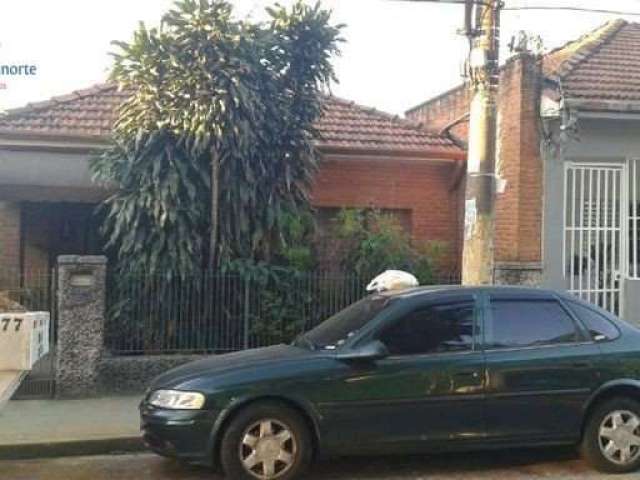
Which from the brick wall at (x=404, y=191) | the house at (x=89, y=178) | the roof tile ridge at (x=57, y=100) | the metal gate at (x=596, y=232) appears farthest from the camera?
the brick wall at (x=404, y=191)

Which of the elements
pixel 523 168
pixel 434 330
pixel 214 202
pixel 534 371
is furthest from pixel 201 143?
pixel 534 371

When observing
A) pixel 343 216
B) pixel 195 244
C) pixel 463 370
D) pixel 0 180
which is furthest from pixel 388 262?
pixel 0 180

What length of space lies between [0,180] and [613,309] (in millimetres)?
8905

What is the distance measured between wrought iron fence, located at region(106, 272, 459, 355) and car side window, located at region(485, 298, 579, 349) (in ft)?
12.8

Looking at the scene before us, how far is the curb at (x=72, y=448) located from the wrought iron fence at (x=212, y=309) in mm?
2464

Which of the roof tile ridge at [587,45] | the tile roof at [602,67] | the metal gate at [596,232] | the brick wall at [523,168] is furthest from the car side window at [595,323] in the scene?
the roof tile ridge at [587,45]

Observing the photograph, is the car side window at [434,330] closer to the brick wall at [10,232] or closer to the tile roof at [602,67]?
the tile roof at [602,67]

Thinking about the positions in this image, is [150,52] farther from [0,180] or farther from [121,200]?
[0,180]

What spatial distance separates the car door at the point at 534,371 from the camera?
6.40 metres

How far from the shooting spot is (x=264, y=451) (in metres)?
6.05

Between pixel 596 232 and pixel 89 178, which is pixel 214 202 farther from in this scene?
pixel 596 232

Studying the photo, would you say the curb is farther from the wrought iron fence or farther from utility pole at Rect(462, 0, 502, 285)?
utility pole at Rect(462, 0, 502, 285)

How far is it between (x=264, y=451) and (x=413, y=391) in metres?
1.20

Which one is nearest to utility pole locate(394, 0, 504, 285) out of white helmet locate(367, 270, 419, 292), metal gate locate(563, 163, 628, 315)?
white helmet locate(367, 270, 419, 292)
